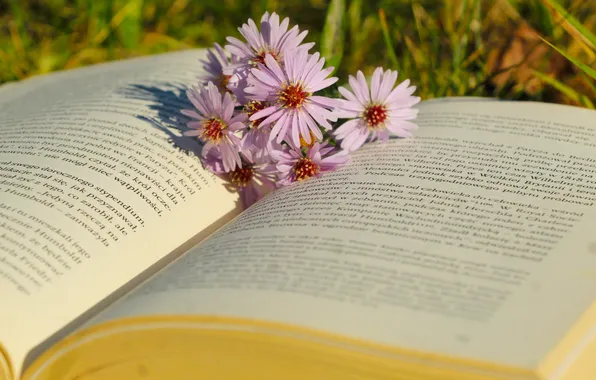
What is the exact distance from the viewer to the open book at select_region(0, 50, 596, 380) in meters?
1.08

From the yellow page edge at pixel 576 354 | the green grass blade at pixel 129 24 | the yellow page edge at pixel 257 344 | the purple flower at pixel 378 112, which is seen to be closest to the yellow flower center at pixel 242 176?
the purple flower at pixel 378 112

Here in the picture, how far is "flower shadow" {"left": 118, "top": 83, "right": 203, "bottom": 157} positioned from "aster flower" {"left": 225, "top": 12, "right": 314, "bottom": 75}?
0.22 metres

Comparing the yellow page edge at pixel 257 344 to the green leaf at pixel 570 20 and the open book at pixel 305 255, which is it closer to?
the open book at pixel 305 255

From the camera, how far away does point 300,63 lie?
1535 mm

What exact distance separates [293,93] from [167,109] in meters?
0.44

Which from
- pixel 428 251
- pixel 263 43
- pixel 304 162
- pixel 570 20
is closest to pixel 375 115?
pixel 304 162

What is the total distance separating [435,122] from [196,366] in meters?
0.91

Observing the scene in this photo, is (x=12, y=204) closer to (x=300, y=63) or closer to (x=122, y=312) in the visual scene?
(x=122, y=312)

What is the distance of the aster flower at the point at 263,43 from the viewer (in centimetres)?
156

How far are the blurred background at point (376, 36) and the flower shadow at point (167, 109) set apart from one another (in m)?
0.47

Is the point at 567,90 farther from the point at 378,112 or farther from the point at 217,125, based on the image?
the point at 217,125

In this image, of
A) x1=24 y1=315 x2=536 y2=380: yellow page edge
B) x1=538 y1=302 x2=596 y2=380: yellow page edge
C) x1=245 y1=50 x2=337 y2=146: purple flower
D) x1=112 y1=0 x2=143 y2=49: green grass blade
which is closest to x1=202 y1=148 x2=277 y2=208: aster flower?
x1=245 y1=50 x2=337 y2=146: purple flower

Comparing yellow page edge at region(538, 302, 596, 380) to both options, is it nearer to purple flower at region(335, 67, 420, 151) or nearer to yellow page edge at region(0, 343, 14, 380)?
purple flower at region(335, 67, 420, 151)

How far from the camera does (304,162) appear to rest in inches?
64.1
